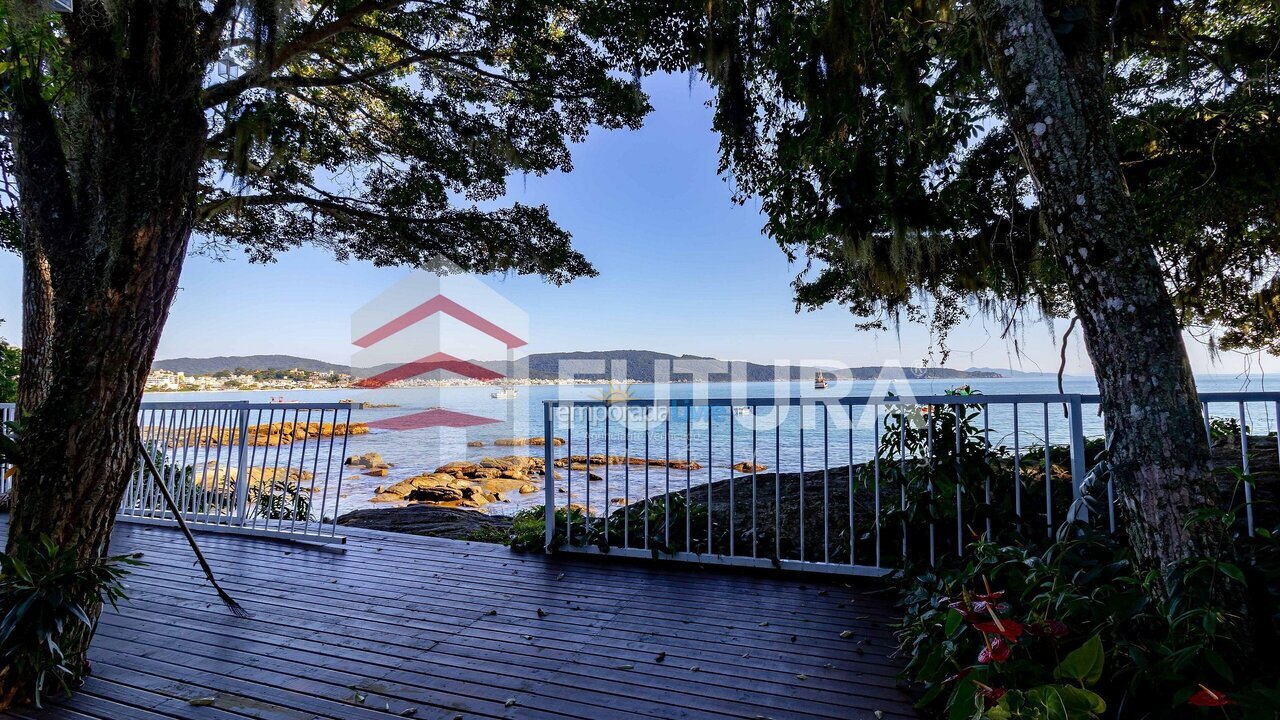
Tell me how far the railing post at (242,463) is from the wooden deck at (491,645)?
88 cm

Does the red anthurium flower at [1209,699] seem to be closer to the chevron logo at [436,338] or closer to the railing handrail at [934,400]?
the railing handrail at [934,400]

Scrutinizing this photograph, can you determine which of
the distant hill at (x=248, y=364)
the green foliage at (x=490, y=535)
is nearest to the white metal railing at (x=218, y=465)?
the green foliage at (x=490, y=535)

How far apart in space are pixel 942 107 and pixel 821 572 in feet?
11.3

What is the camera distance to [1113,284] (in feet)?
5.29

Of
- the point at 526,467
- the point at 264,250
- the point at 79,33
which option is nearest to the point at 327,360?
the point at 526,467

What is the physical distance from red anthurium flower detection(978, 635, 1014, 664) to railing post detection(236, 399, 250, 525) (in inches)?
187

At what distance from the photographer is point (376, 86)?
5.20 metres

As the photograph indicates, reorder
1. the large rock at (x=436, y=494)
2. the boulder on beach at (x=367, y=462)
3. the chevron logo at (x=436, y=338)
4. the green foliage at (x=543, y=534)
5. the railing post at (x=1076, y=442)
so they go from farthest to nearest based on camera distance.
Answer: the chevron logo at (x=436, y=338) → the boulder on beach at (x=367, y=462) → the large rock at (x=436, y=494) → the green foliage at (x=543, y=534) → the railing post at (x=1076, y=442)

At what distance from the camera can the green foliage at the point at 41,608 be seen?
1.88 metres

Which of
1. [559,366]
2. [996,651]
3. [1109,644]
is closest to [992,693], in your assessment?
[996,651]

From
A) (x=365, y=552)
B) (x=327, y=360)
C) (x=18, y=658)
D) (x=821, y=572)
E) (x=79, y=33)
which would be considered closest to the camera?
(x=18, y=658)

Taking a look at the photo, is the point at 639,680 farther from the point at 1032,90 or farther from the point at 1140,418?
the point at 1032,90

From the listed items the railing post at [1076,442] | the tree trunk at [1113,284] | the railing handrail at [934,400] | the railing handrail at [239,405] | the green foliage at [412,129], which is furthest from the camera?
the green foliage at [412,129]

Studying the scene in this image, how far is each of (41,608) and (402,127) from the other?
4760 millimetres
